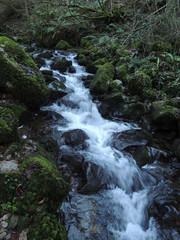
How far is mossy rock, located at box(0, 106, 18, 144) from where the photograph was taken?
2883 millimetres

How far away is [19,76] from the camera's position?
4.49m

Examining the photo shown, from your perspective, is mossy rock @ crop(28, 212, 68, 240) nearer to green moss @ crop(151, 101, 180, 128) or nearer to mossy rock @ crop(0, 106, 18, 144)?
mossy rock @ crop(0, 106, 18, 144)

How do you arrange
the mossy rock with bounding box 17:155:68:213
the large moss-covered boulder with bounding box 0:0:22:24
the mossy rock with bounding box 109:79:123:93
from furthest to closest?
the large moss-covered boulder with bounding box 0:0:22:24, the mossy rock with bounding box 109:79:123:93, the mossy rock with bounding box 17:155:68:213

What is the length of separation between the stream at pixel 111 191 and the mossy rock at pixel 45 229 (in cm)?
57

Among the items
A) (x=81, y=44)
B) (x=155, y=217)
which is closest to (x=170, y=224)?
(x=155, y=217)

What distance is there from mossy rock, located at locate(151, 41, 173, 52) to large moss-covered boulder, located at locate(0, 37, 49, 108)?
18.2 feet

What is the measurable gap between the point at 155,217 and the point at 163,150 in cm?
193

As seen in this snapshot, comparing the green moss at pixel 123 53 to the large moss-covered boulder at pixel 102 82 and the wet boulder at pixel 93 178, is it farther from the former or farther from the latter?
the wet boulder at pixel 93 178

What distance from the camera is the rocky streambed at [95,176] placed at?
225cm

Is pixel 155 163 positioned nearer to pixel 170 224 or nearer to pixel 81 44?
pixel 170 224

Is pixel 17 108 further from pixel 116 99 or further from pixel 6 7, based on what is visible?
pixel 6 7

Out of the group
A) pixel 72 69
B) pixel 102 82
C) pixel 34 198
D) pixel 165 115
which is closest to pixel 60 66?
pixel 72 69

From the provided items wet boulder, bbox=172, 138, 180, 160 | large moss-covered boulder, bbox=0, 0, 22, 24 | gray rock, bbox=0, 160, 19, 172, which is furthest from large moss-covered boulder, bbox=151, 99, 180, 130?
large moss-covered boulder, bbox=0, 0, 22, 24

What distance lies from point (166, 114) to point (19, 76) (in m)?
4.36
